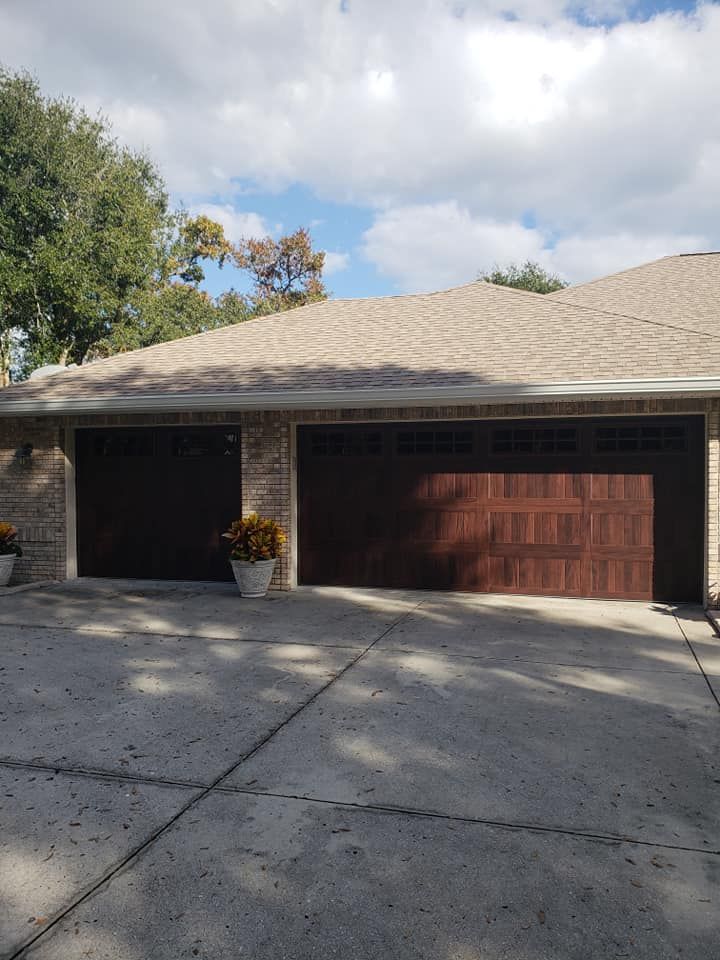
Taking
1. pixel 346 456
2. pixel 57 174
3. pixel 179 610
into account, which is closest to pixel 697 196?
pixel 57 174

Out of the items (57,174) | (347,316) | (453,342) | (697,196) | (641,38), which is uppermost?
(697,196)

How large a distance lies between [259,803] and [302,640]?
3.70m

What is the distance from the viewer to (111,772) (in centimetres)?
415

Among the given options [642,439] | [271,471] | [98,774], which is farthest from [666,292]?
[98,774]

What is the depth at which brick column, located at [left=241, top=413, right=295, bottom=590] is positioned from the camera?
1047cm

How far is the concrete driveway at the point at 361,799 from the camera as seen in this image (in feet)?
8.91

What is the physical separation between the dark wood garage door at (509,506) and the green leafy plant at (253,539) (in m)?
0.83

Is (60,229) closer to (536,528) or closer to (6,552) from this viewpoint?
(6,552)

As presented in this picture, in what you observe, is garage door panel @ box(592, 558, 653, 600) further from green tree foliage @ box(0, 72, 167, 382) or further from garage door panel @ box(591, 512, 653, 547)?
green tree foliage @ box(0, 72, 167, 382)

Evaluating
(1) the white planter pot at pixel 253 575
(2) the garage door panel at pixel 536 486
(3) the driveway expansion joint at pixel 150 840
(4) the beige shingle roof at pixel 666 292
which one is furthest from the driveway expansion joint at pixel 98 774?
(4) the beige shingle roof at pixel 666 292

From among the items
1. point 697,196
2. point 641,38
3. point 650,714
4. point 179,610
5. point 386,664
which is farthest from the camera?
Answer: point 697,196

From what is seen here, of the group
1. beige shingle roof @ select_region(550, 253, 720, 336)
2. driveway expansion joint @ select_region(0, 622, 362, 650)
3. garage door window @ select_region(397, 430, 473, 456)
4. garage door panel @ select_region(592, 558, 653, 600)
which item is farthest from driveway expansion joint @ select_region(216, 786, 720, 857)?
beige shingle roof @ select_region(550, 253, 720, 336)

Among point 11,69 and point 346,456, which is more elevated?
point 11,69

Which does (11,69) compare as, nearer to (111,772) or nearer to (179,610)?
(179,610)
